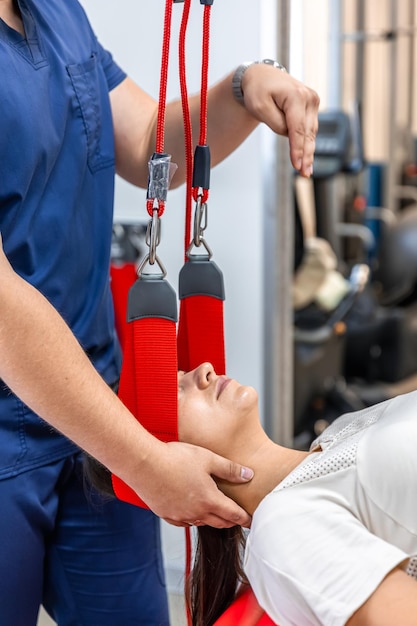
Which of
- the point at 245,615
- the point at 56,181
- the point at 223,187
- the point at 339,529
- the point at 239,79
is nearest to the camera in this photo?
the point at 339,529

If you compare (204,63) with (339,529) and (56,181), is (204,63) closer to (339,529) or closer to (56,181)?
(56,181)

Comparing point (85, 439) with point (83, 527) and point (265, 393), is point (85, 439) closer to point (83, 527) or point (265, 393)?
point (83, 527)

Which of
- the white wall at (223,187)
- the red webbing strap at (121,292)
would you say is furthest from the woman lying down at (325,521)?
the white wall at (223,187)

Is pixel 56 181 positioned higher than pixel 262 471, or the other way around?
pixel 56 181

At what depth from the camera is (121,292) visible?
6.76ft

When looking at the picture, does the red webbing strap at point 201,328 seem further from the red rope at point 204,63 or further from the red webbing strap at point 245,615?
the red webbing strap at point 245,615

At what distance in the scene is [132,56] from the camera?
8.09ft

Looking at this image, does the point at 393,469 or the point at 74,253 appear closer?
the point at 393,469

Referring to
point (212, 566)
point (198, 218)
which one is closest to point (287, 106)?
point (198, 218)

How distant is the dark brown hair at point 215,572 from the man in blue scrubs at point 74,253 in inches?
5.7

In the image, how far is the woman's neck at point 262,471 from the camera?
54.1 inches

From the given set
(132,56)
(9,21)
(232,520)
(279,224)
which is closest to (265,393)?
(279,224)

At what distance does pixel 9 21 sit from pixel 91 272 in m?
0.43

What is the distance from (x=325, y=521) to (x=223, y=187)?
5.03 feet
